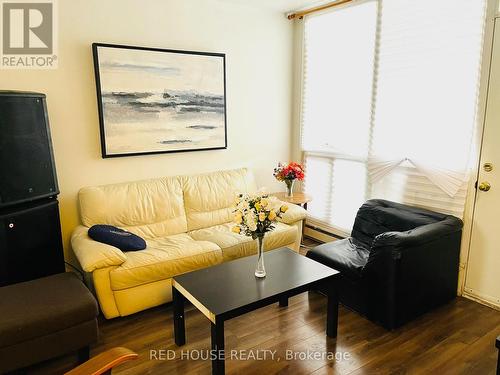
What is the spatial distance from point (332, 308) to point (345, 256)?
55cm

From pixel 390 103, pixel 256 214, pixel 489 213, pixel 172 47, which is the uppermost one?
pixel 172 47

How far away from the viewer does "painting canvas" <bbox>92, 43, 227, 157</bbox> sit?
3191 mm

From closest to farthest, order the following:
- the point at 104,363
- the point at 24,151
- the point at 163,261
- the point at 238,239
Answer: the point at 104,363 → the point at 24,151 → the point at 163,261 → the point at 238,239

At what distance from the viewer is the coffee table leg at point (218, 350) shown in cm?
195

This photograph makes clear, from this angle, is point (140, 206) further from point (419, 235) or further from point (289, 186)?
point (419, 235)

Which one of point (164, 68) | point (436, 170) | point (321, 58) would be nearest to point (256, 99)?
point (321, 58)

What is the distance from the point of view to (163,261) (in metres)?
2.71

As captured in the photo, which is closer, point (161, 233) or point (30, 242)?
point (30, 242)

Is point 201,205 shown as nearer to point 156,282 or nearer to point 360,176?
point 156,282

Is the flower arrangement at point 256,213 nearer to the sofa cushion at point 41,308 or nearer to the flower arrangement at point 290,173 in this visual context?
the sofa cushion at point 41,308

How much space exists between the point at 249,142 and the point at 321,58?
3.95 ft

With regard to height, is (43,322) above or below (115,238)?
below

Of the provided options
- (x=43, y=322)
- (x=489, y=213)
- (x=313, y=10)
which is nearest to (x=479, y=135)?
(x=489, y=213)

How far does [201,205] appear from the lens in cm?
359
